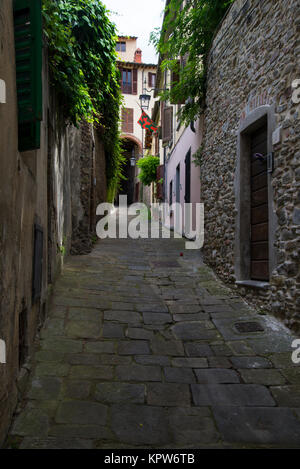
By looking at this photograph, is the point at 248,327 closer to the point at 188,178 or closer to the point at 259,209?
the point at 259,209

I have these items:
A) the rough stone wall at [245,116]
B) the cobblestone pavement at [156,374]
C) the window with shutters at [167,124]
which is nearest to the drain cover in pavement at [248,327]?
the cobblestone pavement at [156,374]

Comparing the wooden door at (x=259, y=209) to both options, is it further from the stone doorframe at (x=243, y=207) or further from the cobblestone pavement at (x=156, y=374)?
the cobblestone pavement at (x=156, y=374)

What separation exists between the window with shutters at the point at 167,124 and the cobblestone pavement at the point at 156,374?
9507mm

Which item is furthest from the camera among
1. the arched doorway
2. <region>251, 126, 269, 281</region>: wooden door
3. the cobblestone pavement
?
the arched doorway

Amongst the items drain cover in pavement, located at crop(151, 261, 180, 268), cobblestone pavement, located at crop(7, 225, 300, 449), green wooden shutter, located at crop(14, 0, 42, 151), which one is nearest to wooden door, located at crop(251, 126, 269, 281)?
cobblestone pavement, located at crop(7, 225, 300, 449)

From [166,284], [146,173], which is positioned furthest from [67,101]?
[146,173]

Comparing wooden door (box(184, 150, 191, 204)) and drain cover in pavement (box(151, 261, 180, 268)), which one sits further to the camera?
wooden door (box(184, 150, 191, 204))

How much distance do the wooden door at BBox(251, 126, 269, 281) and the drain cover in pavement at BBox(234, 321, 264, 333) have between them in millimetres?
743

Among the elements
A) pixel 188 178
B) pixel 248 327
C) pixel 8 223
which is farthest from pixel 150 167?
pixel 8 223

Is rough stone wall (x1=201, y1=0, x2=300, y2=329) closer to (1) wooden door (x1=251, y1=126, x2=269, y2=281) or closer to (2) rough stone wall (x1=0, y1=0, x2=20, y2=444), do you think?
(1) wooden door (x1=251, y1=126, x2=269, y2=281)

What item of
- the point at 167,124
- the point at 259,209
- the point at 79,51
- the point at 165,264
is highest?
the point at 167,124

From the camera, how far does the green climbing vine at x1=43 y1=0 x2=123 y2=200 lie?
3.90 metres

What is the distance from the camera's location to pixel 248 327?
398 cm

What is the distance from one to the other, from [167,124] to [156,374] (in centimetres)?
1219
